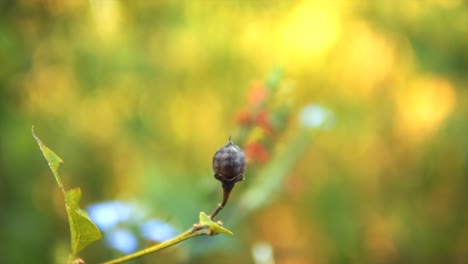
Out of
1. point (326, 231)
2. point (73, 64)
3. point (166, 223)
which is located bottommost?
point (166, 223)

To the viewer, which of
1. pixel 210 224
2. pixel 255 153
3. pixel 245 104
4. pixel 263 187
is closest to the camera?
pixel 210 224

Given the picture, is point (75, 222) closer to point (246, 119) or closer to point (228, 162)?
point (228, 162)

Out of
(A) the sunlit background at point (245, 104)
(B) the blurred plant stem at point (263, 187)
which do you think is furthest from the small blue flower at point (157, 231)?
(A) the sunlit background at point (245, 104)

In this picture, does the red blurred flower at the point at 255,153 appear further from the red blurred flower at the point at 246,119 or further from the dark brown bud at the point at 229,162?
the dark brown bud at the point at 229,162

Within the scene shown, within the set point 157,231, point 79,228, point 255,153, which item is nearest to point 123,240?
point 157,231

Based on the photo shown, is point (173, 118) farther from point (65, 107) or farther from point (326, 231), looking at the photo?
point (326, 231)

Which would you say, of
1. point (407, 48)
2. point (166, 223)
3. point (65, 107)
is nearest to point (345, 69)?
point (407, 48)
